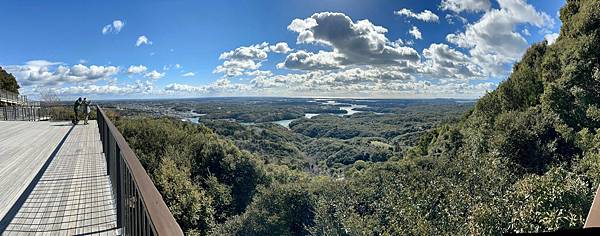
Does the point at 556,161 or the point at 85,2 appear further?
the point at 556,161

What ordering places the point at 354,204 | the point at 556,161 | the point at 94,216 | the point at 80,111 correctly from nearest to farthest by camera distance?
the point at 94,216
the point at 80,111
the point at 556,161
the point at 354,204

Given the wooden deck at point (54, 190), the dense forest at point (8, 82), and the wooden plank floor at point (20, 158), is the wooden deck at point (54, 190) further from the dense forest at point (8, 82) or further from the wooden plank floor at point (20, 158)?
the dense forest at point (8, 82)

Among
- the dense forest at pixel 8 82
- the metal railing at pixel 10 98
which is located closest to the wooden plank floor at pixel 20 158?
the metal railing at pixel 10 98

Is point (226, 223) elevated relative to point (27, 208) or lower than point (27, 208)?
lower

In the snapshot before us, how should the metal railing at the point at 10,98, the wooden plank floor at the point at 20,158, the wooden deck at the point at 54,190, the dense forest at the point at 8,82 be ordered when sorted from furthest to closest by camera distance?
1. the dense forest at the point at 8,82
2. the metal railing at the point at 10,98
3. the wooden plank floor at the point at 20,158
4. the wooden deck at the point at 54,190

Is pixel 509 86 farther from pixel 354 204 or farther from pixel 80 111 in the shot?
pixel 80 111

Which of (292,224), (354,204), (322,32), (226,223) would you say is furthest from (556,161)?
(322,32)
